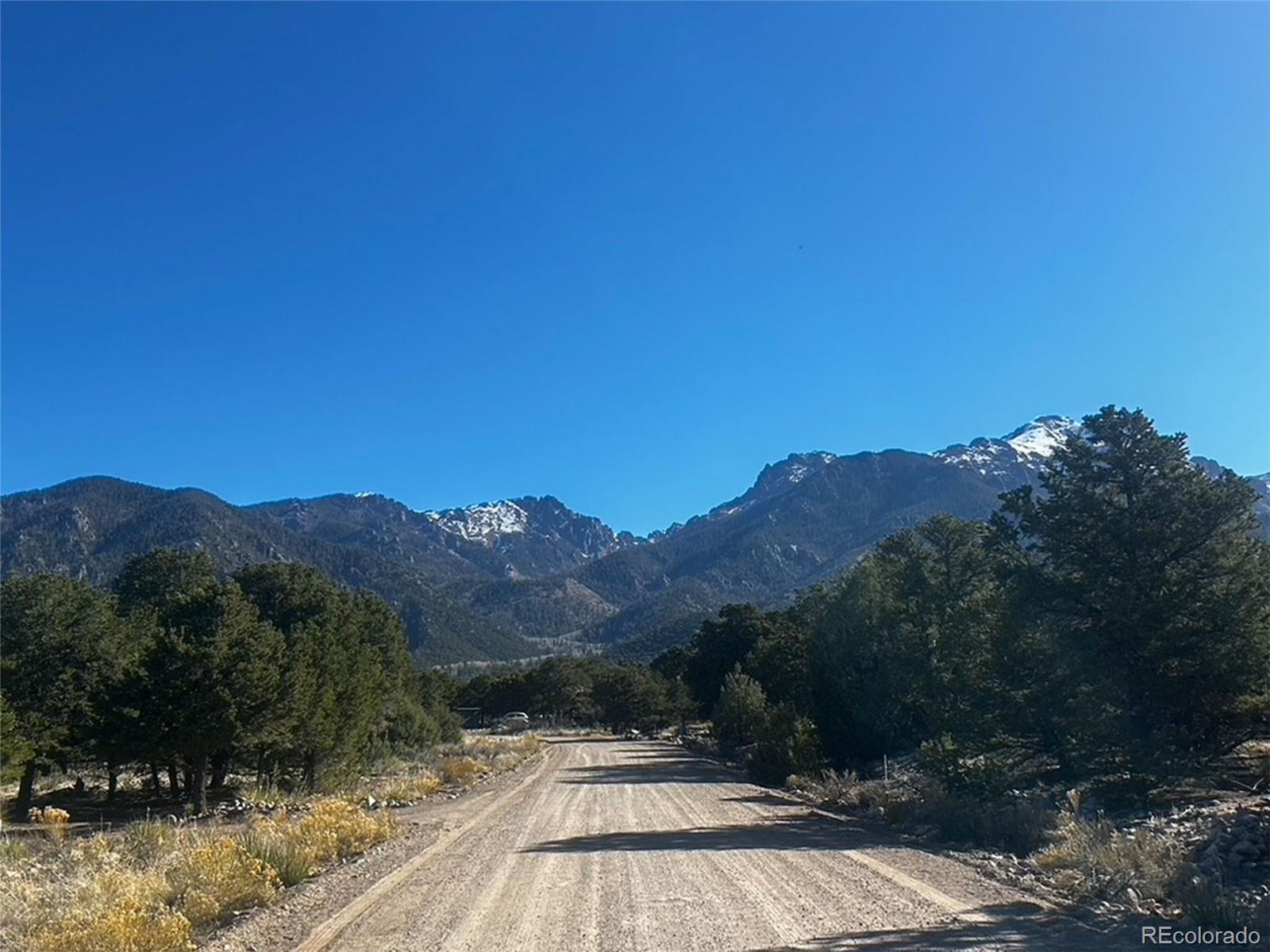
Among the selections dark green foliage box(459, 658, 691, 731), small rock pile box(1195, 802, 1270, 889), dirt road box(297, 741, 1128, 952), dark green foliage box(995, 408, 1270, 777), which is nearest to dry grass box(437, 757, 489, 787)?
dirt road box(297, 741, 1128, 952)

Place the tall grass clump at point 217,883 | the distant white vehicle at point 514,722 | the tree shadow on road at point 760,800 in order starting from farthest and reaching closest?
1. the distant white vehicle at point 514,722
2. the tree shadow on road at point 760,800
3. the tall grass clump at point 217,883

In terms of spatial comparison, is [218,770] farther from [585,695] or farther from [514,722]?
[585,695]

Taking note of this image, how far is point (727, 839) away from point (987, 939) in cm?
1002

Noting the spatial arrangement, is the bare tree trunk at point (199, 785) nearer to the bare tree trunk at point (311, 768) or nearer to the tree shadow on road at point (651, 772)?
the bare tree trunk at point (311, 768)

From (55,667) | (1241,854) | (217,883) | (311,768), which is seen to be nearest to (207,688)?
(311,768)

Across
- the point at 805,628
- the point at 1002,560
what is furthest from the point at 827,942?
the point at 805,628

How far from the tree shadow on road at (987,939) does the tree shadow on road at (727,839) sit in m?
7.18

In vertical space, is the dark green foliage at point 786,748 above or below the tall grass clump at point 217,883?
below

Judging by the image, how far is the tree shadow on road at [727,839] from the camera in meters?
17.4

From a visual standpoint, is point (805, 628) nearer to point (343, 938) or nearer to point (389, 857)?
point (389, 857)

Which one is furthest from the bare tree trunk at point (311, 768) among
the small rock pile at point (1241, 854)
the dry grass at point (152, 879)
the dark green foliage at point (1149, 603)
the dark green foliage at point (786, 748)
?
the small rock pile at point (1241, 854)

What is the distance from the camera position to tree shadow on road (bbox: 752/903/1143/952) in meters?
8.90

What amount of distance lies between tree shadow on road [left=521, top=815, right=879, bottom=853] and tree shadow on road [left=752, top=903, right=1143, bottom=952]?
7178 millimetres

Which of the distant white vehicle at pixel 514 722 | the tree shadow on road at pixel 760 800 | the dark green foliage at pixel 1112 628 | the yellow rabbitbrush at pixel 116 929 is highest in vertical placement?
the dark green foliage at pixel 1112 628
